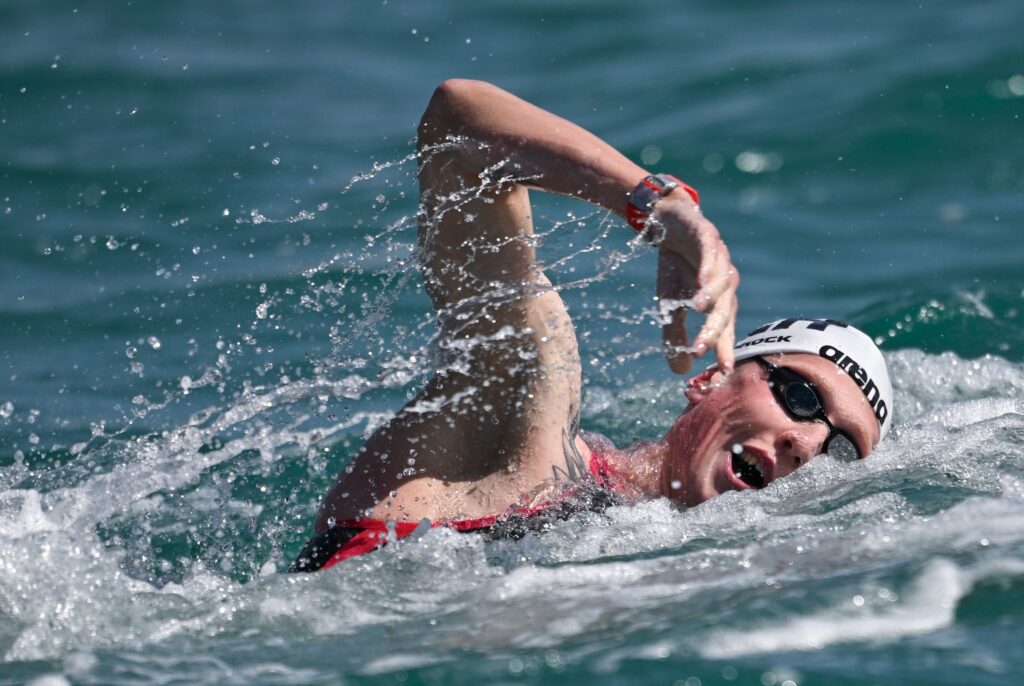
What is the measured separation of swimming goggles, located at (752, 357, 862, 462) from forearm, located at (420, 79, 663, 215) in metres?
1.00

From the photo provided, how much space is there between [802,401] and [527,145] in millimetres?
1246

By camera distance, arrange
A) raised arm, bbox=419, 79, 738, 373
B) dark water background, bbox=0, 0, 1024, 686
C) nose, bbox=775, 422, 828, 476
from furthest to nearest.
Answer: nose, bbox=775, 422, 828, 476 < raised arm, bbox=419, 79, 738, 373 < dark water background, bbox=0, 0, 1024, 686

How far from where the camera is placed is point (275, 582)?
359 cm

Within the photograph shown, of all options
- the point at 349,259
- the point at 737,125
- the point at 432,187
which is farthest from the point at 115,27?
the point at 432,187

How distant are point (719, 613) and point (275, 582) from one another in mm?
1218

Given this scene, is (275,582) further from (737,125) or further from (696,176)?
(737,125)

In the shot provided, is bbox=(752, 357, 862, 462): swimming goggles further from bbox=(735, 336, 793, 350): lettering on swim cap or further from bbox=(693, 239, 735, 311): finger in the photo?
bbox=(693, 239, 735, 311): finger

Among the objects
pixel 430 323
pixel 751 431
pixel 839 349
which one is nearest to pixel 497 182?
pixel 751 431

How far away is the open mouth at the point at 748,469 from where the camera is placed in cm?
419

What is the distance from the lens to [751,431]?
163 inches

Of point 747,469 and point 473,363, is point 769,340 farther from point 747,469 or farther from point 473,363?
point 473,363

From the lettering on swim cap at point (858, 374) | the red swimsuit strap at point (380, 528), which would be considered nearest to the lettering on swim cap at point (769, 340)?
the lettering on swim cap at point (858, 374)

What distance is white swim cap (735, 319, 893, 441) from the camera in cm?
438

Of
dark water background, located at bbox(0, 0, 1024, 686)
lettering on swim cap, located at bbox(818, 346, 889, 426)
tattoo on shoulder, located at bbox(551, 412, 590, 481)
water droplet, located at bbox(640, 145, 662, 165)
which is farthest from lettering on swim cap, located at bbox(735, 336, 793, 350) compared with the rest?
water droplet, located at bbox(640, 145, 662, 165)
